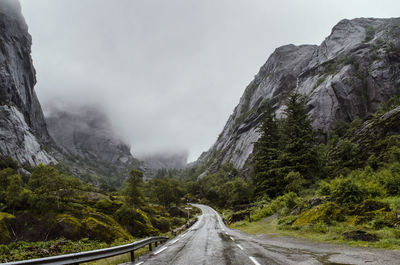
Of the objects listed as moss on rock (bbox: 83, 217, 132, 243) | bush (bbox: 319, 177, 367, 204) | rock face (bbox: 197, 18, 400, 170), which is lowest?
moss on rock (bbox: 83, 217, 132, 243)

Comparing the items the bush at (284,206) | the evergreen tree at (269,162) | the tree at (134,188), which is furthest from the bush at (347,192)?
the tree at (134,188)

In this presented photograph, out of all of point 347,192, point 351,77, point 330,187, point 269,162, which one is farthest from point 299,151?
point 351,77

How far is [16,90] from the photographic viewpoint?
147625 millimetres

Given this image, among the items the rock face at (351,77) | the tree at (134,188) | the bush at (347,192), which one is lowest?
the bush at (347,192)

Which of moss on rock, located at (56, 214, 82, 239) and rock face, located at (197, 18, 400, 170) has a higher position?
rock face, located at (197, 18, 400, 170)

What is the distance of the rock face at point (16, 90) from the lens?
424ft

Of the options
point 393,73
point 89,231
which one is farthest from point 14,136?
point 393,73

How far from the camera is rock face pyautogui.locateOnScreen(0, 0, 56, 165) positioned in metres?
129

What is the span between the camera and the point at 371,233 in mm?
9656

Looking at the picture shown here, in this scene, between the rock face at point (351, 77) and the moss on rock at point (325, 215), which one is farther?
the rock face at point (351, 77)

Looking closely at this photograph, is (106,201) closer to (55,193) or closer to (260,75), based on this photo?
(55,193)

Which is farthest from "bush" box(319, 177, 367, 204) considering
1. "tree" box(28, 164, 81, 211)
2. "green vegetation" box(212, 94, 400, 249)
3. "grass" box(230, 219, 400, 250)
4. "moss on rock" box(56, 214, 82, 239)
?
"tree" box(28, 164, 81, 211)

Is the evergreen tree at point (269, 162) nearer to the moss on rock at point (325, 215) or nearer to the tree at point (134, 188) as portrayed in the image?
the moss on rock at point (325, 215)

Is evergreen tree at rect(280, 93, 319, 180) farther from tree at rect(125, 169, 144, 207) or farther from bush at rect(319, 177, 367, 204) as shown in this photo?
tree at rect(125, 169, 144, 207)
